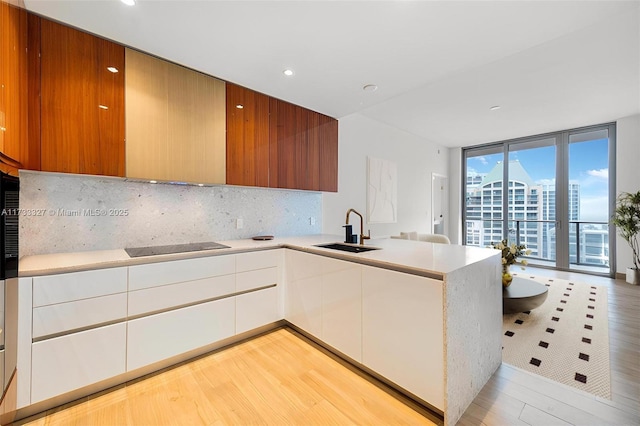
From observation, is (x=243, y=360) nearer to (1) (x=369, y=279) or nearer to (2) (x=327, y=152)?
(1) (x=369, y=279)

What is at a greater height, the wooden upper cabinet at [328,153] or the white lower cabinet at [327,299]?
the wooden upper cabinet at [328,153]

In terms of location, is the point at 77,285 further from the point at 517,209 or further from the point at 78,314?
the point at 517,209

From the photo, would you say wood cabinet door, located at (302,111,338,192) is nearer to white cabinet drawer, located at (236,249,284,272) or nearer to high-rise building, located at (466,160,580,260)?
white cabinet drawer, located at (236,249,284,272)

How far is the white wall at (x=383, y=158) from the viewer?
3.95 meters

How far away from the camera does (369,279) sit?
1.79 m

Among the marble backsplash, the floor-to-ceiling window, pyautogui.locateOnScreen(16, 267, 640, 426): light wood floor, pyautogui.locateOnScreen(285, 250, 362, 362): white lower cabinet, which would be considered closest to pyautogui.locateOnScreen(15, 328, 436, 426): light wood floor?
pyautogui.locateOnScreen(16, 267, 640, 426): light wood floor

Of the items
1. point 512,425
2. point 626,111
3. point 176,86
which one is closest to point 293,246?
point 176,86

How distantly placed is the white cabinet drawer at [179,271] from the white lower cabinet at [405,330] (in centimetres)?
119

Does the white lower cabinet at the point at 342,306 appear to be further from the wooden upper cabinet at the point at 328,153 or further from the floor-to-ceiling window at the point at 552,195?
the floor-to-ceiling window at the point at 552,195

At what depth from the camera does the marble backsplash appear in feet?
6.20

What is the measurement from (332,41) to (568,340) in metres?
3.35

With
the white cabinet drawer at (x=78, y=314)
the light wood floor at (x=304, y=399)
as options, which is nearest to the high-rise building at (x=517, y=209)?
the light wood floor at (x=304, y=399)

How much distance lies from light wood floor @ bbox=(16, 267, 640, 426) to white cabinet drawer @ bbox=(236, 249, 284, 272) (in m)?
0.74

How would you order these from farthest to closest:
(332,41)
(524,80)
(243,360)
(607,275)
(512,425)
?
(607,275) → (524,80) → (243,360) → (332,41) → (512,425)
